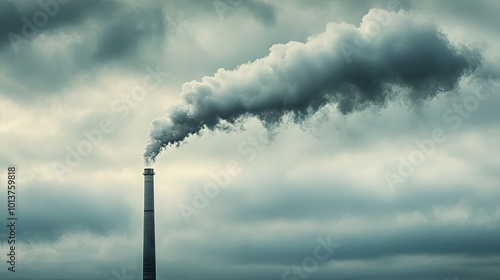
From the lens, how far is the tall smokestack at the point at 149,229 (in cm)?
4469

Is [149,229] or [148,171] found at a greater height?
[148,171]

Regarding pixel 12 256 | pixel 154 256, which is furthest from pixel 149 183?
pixel 12 256

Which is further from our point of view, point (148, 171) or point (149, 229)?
point (149, 229)

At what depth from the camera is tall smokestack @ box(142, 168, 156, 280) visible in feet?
147

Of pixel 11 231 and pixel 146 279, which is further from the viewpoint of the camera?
pixel 146 279

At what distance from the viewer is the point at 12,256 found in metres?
33.1

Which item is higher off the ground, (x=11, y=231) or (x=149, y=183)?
(x=149, y=183)

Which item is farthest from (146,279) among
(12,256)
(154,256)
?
(12,256)

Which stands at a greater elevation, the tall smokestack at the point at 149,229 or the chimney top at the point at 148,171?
the chimney top at the point at 148,171

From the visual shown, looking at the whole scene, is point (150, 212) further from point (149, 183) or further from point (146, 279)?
point (146, 279)

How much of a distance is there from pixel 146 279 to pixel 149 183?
9.04m

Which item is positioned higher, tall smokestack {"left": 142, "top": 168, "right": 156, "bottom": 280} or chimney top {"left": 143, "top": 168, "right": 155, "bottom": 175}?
chimney top {"left": 143, "top": 168, "right": 155, "bottom": 175}

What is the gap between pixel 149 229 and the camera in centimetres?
4566

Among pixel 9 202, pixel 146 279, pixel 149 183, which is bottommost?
pixel 146 279
